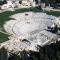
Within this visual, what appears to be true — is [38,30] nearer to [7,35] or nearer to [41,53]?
[7,35]

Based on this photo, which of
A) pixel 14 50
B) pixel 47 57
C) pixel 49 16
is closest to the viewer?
Answer: pixel 47 57

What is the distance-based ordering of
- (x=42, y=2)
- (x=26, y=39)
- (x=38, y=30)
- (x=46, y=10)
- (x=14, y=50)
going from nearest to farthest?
(x=14, y=50) < (x=26, y=39) < (x=38, y=30) < (x=46, y=10) < (x=42, y=2)

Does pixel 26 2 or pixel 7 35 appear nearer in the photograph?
pixel 7 35

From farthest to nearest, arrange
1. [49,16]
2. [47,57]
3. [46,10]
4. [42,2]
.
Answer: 1. [42,2]
2. [46,10]
3. [49,16]
4. [47,57]

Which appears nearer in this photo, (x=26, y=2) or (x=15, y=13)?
(x=15, y=13)

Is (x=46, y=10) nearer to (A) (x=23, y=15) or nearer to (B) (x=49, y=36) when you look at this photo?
(A) (x=23, y=15)

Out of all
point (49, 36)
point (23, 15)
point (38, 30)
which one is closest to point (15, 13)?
point (23, 15)

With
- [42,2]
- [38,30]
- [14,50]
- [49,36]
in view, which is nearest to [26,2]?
[42,2]

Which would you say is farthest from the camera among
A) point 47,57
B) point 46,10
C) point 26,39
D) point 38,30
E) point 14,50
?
point 46,10
